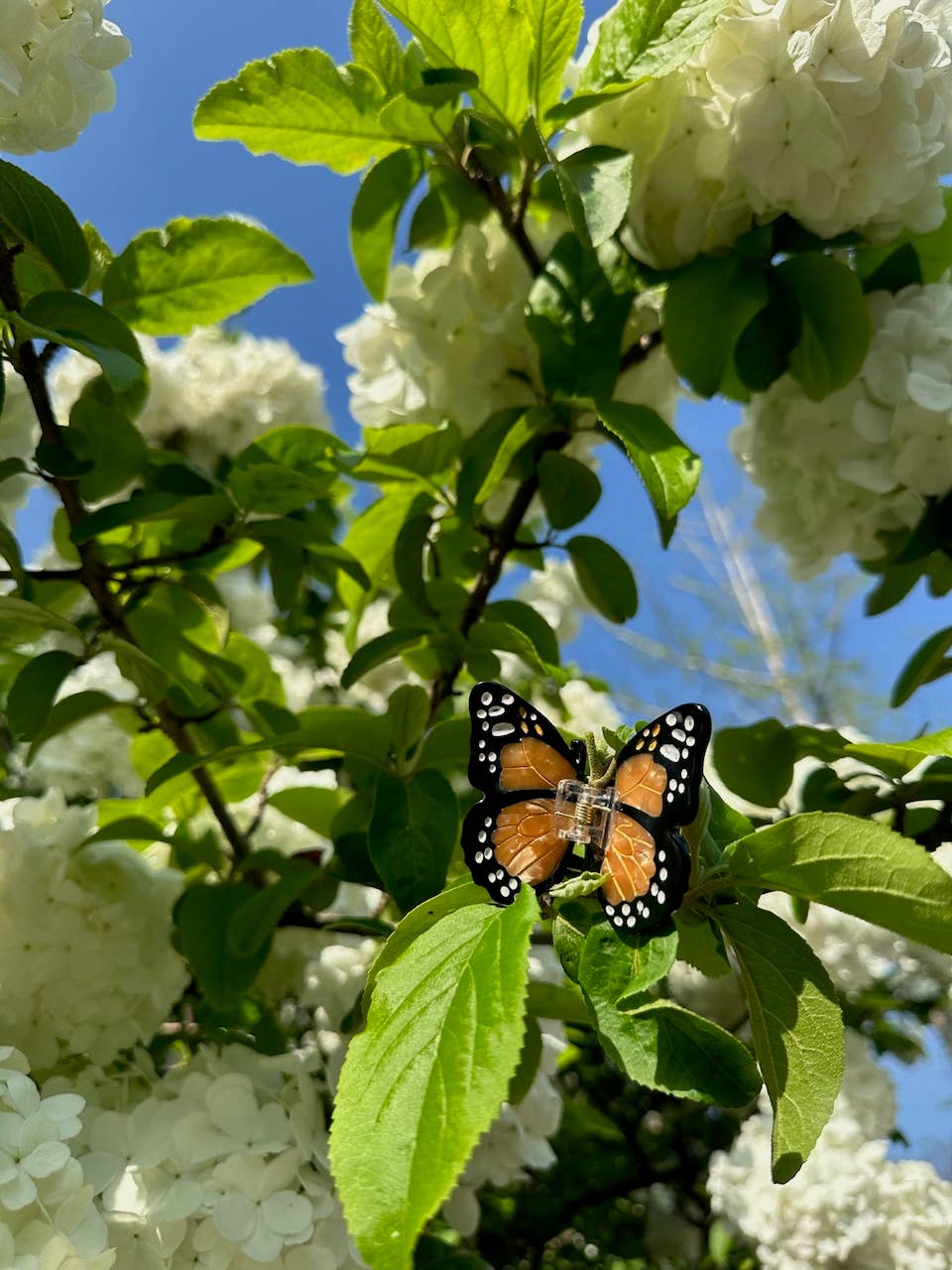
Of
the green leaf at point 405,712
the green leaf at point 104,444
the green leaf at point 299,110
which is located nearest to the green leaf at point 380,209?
the green leaf at point 299,110

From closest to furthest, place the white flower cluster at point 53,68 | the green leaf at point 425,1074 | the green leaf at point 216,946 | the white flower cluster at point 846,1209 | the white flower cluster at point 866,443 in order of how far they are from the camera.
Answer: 1. the green leaf at point 425,1074
2. the white flower cluster at point 53,68
3. the green leaf at point 216,946
4. the white flower cluster at point 866,443
5. the white flower cluster at point 846,1209

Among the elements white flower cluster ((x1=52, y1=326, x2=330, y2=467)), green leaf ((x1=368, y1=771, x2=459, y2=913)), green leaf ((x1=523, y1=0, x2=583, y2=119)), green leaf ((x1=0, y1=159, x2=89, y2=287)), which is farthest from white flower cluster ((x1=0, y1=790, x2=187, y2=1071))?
white flower cluster ((x1=52, y1=326, x2=330, y2=467))

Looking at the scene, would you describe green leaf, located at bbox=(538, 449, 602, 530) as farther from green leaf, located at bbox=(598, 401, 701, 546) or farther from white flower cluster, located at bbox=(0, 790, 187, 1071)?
white flower cluster, located at bbox=(0, 790, 187, 1071)

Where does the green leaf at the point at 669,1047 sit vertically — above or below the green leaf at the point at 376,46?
below

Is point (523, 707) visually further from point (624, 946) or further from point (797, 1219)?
point (797, 1219)

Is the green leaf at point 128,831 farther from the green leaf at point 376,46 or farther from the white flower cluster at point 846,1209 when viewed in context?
the white flower cluster at point 846,1209

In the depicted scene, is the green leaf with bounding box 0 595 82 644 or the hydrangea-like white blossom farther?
the hydrangea-like white blossom

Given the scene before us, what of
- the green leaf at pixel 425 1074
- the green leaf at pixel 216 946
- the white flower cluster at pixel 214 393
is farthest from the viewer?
the white flower cluster at pixel 214 393

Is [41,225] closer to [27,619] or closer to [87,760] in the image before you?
[27,619]
